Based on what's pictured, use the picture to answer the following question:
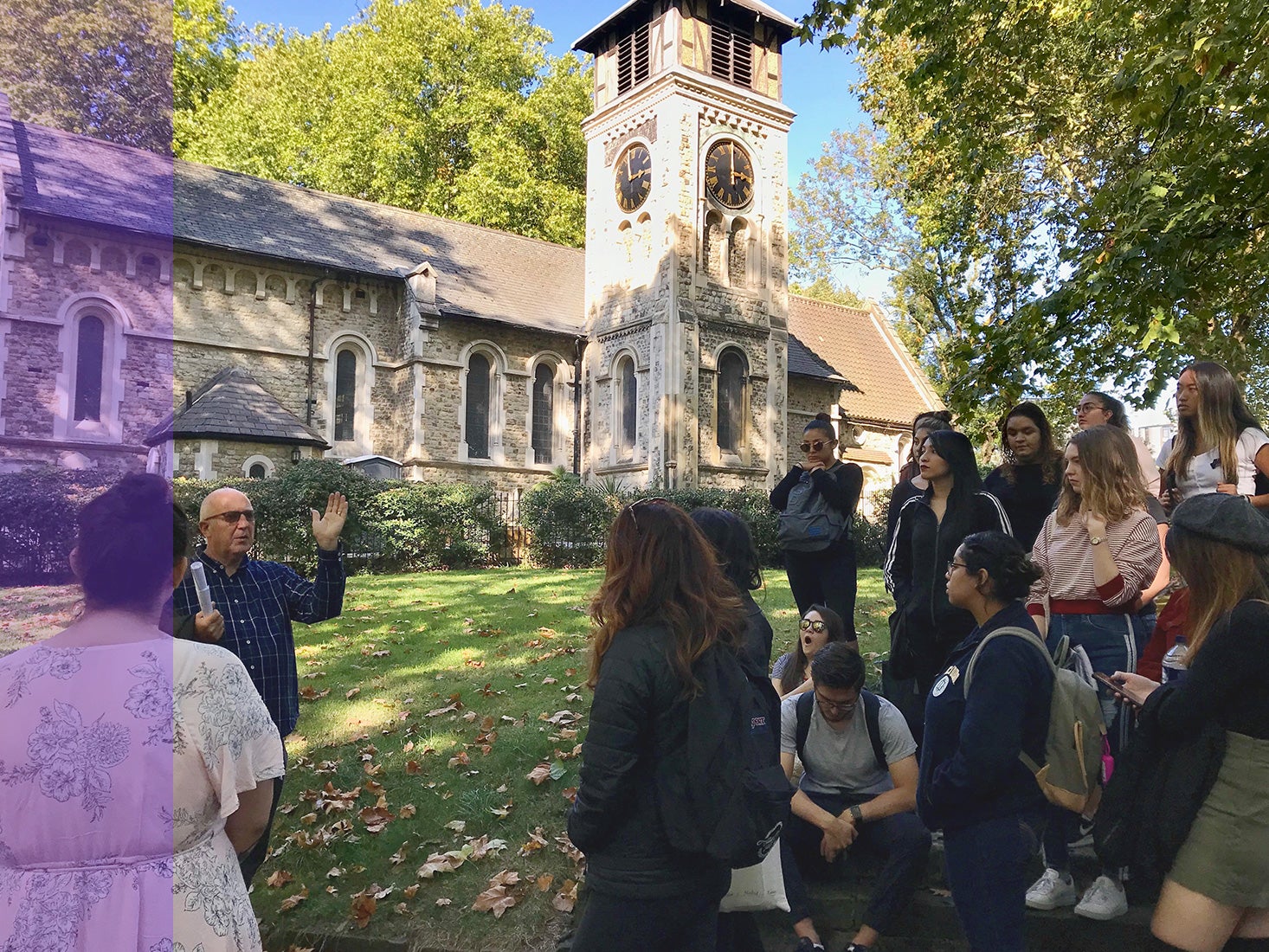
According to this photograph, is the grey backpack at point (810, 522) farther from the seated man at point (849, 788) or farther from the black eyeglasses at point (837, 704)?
the black eyeglasses at point (837, 704)

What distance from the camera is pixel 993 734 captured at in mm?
2932

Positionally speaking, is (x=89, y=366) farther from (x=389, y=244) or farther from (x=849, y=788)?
(x=849, y=788)

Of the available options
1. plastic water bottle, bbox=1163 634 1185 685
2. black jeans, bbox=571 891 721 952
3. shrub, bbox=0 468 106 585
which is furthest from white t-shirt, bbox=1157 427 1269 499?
shrub, bbox=0 468 106 585

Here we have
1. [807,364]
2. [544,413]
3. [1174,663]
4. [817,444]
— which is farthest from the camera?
[807,364]

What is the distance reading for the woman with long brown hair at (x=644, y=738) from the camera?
93.7 inches

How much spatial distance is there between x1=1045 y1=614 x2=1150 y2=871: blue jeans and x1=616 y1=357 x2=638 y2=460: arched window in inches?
890

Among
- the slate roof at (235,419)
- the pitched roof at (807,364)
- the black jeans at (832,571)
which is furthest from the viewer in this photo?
the pitched roof at (807,364)

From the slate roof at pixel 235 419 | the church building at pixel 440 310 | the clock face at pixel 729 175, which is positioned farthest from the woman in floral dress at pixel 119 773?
the clock face at pixel 729 175

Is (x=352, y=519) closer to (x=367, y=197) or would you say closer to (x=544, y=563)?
(x=544, y=563)

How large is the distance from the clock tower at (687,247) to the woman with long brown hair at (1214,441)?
19.9m

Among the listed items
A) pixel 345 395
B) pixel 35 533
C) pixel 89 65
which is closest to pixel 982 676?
pixel 35 533

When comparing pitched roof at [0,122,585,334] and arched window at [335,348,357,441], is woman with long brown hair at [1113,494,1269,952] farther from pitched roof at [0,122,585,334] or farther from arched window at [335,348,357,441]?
arched window at [335,348,357,441]

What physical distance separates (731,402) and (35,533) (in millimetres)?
17915

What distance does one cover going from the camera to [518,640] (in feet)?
30.5
